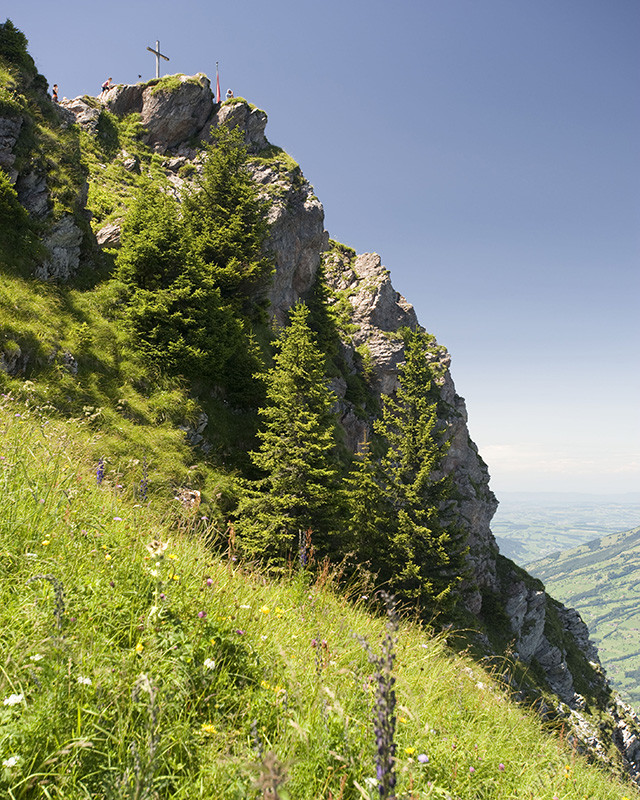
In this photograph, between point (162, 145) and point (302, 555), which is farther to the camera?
point (162, 145)

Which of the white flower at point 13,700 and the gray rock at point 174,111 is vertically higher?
the gray rock at point 174,111

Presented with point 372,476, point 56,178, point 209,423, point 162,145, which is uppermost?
point 162,145

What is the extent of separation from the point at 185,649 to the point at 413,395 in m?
20.2

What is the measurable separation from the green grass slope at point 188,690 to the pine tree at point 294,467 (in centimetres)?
859

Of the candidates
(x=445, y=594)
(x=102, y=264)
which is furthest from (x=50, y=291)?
(x=445, y=594)

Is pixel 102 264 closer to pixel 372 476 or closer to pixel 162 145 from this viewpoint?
pixel 372 476

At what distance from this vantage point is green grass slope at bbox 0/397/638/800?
2037mm

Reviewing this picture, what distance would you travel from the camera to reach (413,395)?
2183 centimetres

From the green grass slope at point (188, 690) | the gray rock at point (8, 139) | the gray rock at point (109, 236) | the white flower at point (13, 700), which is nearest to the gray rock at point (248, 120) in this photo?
the gray rock at point (109, 236)

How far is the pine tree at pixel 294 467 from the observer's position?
1352 cm

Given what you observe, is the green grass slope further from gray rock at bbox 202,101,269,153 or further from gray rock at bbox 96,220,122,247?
gray rock at bbox 202,101,269,153

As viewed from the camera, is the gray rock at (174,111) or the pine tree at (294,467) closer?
the pine tree at (294,467)

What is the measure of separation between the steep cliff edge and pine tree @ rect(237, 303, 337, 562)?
13.9 meters

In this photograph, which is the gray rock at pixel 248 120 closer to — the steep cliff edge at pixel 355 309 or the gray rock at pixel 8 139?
the steep cliff edge at pixel 355 309
